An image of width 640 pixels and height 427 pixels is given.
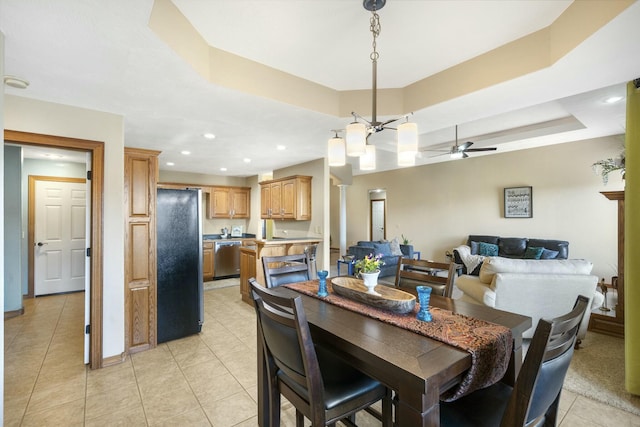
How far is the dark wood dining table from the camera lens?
104 cm

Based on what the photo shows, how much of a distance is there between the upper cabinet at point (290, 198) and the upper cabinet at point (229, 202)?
1.47 m

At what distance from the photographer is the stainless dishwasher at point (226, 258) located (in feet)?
20.5

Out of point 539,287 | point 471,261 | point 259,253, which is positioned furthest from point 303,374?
point 471,261

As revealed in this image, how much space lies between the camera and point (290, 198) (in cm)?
541

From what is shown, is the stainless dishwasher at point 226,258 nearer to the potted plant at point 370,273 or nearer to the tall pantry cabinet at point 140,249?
the tall pantry cabinet at point 140,249

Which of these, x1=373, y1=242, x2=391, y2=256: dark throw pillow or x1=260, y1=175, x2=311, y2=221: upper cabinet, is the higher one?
x1=260, y1=175, x2=311, y2=221: upper cabinet

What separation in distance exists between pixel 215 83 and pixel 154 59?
46 centimetres

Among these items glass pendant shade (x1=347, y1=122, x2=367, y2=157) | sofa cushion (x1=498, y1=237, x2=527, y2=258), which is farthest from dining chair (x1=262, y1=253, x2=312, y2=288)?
sofa cushion (x1=498, y1=237, x2=527, y2=258)

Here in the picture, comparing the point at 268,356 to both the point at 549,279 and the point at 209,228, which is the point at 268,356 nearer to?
the point at 549,279

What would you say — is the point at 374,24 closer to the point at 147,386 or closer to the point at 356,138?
the point at 356,138

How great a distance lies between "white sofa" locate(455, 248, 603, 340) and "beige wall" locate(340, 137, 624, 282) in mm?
3168

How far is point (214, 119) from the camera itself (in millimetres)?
3133

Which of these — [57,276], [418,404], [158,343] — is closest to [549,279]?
[418,404]

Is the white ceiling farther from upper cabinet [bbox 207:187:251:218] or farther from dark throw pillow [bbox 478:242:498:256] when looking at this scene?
upper cabinet [bbox 207:187:251:218]
